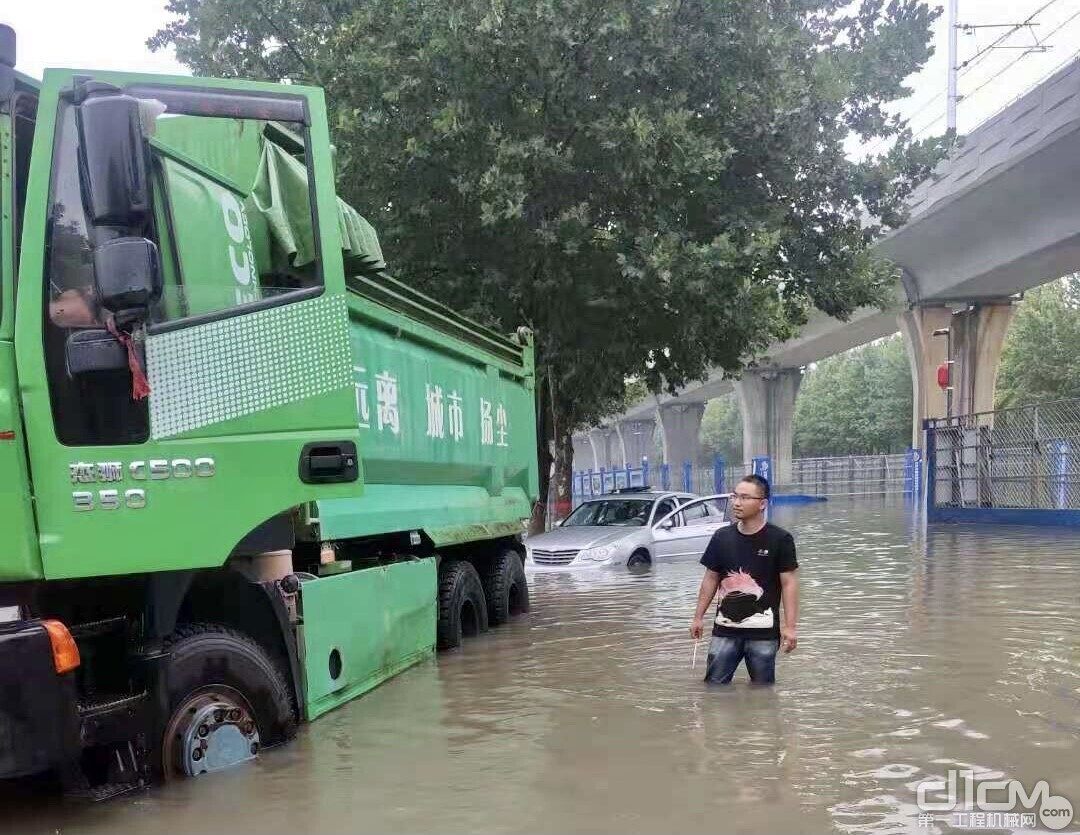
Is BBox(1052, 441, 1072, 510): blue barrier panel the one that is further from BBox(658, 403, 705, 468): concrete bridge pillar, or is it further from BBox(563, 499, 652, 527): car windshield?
BBox(658, 403, 705, 468): concrete bridge pillar

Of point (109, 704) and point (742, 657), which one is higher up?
point (109, 704)

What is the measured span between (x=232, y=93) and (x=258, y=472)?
1654 mm

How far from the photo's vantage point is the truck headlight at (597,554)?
47.5 ft

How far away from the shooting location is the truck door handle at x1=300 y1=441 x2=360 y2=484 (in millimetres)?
4902

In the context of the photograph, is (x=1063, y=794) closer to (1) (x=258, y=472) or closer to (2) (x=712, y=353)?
(1) (x=258, y=472)

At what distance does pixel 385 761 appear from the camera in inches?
215

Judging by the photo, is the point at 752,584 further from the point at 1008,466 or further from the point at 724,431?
the point at 724,431

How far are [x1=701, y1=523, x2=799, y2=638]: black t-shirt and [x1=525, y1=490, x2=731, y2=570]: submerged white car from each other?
715cm

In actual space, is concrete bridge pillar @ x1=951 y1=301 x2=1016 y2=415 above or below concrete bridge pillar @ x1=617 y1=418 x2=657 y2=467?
above

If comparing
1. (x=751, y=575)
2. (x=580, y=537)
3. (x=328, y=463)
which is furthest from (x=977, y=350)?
(x=328, y=463)

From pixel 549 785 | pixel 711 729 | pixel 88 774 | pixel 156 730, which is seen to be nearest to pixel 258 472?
pixel 156 730

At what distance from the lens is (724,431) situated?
12056cm

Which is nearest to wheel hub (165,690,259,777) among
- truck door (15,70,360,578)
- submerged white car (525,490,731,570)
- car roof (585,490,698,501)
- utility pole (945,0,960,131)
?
truck door (15,70,360,578)

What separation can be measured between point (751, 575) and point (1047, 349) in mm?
47543
